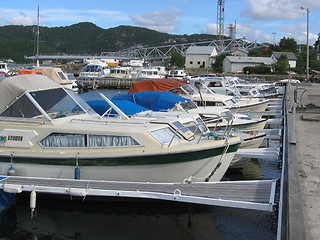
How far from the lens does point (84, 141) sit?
32.4 ft

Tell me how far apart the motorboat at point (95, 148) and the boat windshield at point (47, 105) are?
0.03 meters

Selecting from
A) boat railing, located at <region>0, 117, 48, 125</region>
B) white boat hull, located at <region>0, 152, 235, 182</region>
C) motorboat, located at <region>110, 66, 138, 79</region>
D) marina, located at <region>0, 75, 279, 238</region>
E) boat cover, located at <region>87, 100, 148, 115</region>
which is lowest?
marina, located at <region>0, 75, 279, 238</region>

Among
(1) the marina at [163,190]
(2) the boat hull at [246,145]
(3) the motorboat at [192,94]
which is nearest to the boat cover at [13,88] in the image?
(1) the marina at [163,190]

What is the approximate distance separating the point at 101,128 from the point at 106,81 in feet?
166

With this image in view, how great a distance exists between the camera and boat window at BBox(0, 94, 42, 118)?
10.4m

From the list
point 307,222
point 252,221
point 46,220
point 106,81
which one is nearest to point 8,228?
point 46,220

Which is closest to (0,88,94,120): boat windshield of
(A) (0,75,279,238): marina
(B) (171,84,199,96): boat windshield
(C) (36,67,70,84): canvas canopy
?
(A) (0,75,279,238): marina

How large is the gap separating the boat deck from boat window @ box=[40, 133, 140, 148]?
90cm

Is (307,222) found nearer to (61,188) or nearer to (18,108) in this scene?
(61,188)

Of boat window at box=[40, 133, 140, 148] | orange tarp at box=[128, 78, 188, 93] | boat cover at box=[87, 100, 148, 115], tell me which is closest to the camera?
boat window at box=[40, 133, 140, 148]

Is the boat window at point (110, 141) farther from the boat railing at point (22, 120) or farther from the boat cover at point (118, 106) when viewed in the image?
the boat cover at point (118, 106)

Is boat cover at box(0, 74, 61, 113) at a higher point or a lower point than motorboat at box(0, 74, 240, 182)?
higher

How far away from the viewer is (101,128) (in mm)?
9953

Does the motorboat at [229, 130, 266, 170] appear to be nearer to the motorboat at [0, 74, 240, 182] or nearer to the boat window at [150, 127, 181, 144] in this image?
the motorboat at [0, 74, 240, 182]
